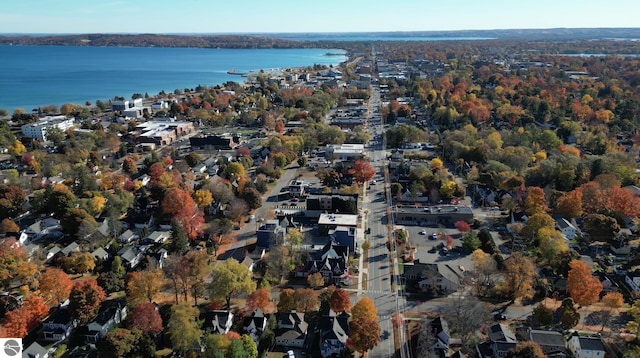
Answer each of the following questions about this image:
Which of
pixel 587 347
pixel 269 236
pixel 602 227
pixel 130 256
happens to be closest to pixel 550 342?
pixel 587 347

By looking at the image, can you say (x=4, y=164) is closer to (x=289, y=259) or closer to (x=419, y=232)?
(x=289, y=259)

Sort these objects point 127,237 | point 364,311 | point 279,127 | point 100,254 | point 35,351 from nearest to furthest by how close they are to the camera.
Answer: point 35,351 < point 364,311 < point 100,254 < point 127,237 < point 279,127

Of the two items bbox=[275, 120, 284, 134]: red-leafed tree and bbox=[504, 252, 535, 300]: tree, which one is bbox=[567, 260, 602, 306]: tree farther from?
bbox=[275, 120, 284, 134]: red-leafed tree

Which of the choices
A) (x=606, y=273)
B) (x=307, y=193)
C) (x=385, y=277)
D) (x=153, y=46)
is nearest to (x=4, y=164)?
(x=307, y=193)

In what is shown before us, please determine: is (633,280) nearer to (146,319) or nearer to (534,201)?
(534,201)

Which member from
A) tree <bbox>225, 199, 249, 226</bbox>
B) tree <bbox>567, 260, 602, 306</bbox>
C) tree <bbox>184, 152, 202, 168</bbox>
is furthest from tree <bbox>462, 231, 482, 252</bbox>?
tree <bbox>184, 152, 202, 168</bbox>

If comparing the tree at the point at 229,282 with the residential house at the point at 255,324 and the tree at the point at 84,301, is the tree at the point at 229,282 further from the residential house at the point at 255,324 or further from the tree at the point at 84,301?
the tree at the point at 84,301

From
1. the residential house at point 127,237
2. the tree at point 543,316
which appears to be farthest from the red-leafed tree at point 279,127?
the tree at point 543,316
